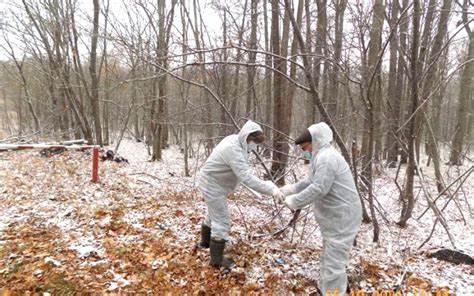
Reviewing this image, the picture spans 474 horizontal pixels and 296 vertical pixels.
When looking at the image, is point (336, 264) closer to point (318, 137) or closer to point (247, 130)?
point (318, 137)

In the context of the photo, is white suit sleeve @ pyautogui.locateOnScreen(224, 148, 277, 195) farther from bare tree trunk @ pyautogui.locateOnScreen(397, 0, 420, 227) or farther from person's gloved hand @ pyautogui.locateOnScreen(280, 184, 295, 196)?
bare tree trunk @ pyautogui.locateOnScreen(397, 0, 420, 227)

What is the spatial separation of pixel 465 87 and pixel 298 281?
1318 centimetres

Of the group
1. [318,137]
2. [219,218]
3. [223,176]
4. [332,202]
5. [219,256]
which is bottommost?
[219,256]

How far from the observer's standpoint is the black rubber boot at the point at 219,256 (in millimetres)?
3816

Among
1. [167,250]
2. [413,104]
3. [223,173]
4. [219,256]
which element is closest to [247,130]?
[223,173]

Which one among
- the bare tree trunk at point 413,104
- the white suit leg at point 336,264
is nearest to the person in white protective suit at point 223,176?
the white suit leg at point 336,264

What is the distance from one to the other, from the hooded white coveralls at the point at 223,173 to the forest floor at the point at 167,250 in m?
0.64

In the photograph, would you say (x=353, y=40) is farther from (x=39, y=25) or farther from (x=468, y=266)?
(x=39, y=25)

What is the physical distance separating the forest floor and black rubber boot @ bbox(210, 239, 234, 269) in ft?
0.32

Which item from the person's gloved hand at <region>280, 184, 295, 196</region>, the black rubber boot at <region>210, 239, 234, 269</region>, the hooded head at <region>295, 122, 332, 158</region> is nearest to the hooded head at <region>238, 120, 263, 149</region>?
the hooded head at <region>295, 122, 332, 158</region>

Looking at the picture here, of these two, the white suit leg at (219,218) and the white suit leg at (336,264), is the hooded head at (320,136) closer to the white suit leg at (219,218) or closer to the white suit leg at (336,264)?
the white suit leg at (336,264)

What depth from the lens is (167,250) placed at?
4332 mm

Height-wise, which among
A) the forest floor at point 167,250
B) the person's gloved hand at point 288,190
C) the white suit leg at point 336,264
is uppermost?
the person's gloved hand at point 288,190

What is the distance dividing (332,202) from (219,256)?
1.57 meters
